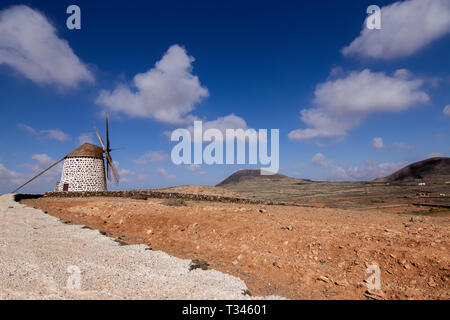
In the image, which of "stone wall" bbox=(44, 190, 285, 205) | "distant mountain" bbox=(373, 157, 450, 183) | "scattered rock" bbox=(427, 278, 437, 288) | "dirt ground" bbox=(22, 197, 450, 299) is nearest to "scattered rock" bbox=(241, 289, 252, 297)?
"dirt ground" bbox=(22, 197, 450, 299)

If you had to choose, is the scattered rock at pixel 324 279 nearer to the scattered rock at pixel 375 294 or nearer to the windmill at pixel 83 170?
the scattered rock at pixel 375 294

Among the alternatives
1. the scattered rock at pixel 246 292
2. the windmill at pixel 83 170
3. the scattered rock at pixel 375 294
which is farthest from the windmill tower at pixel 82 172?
the scattered rock at pixel 375 294

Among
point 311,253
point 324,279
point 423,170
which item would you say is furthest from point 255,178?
point 324,279

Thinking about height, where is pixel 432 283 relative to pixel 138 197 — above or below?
below

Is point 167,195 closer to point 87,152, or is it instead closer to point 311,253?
point 87,152

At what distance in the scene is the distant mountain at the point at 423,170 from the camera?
66250 mm

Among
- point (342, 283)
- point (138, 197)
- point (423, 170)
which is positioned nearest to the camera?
point (342, 283)

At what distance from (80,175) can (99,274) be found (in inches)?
1297

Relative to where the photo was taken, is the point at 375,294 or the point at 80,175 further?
the point at 80,175

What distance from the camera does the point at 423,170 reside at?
242ft

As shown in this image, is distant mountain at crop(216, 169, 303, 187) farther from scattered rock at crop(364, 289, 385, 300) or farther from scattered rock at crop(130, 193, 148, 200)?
scattered rock at crop(364, 289, 385, 300)
